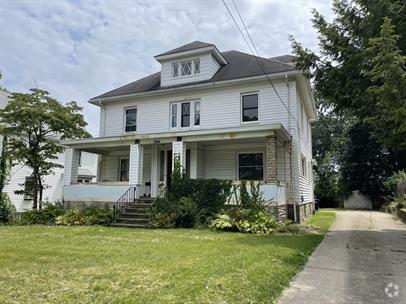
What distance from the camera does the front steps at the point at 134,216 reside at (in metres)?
12.5

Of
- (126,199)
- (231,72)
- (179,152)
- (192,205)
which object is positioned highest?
(231,72)

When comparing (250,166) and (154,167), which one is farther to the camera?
(154,167)

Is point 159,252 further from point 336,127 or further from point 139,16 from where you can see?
point 336,127

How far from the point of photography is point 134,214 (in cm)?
1317

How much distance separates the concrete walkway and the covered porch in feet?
14.5

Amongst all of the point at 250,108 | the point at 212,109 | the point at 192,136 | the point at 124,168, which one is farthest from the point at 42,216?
the point at 250,108

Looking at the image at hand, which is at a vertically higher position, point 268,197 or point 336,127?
point 336,127

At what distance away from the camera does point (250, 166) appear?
49.3 ft

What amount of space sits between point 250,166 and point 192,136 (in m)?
3.25

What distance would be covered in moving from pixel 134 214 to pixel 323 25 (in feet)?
32.9

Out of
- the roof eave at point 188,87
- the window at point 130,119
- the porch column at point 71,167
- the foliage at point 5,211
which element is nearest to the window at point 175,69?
the roof eave at point 188,87

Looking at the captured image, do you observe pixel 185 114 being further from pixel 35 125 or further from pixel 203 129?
pixel 35 125

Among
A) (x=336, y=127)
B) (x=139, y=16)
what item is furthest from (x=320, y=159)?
(x=139, y=16)

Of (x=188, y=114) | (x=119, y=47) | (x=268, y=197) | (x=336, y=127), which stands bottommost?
(x=268, y=197)
